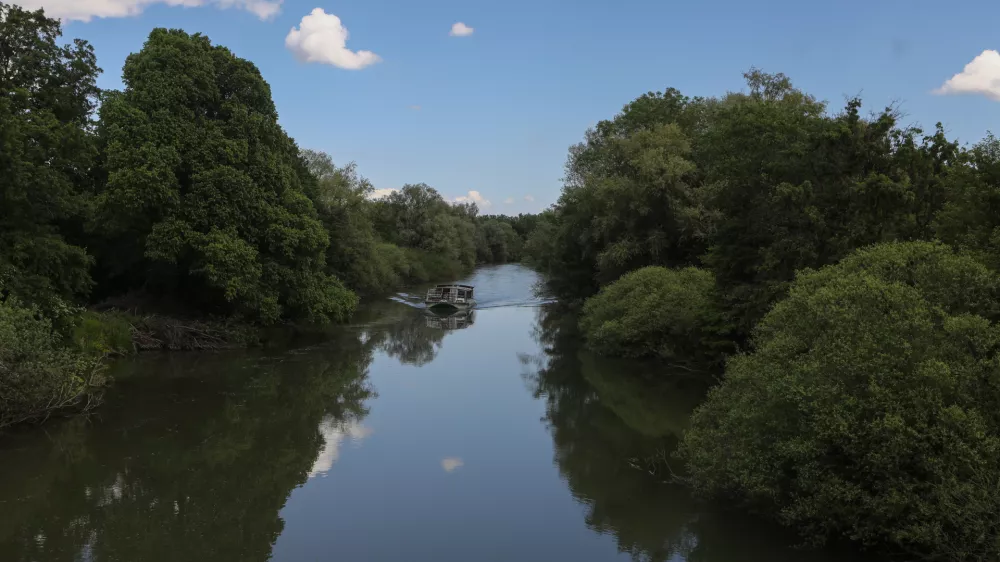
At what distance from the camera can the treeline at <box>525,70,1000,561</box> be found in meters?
8.83

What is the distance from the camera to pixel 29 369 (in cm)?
1435

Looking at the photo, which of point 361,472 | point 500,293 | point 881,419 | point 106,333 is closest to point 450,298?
point 500,293

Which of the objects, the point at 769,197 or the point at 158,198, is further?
the point at 158,198

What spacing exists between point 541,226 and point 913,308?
40911 millimetres

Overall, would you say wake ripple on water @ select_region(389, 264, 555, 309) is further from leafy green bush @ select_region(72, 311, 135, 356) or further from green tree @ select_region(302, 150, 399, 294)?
leafy green bush @ select_region(72, 311, 135, 356)

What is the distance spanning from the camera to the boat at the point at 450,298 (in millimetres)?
45500

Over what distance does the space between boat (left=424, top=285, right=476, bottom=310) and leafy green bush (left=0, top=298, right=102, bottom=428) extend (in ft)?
96.4

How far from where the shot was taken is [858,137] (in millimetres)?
17688

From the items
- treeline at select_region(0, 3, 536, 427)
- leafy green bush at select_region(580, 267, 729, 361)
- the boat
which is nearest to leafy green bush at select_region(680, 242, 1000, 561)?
leafy green bush at select_region(580, 267, 729, 361)

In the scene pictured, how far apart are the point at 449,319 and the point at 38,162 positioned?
26.2 meters

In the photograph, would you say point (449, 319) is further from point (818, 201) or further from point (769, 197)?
point (818, 201)

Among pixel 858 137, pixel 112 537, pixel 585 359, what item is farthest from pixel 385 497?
pixel 585 359

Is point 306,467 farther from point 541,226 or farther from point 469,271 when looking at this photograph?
point 469,271

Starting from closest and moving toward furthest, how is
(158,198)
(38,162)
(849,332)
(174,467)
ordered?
(849,332) < (174,467) < (38,162) < (158,198)
